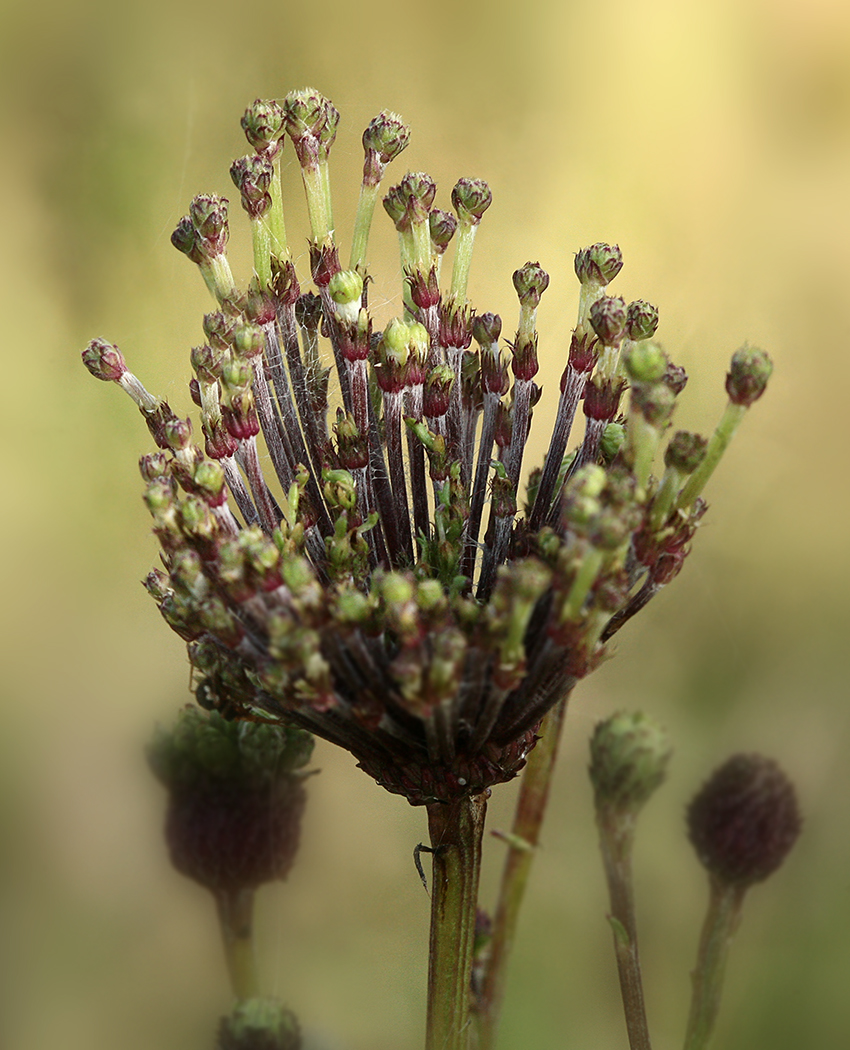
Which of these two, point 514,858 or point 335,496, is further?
point 514,858

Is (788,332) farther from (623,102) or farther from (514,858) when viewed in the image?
(514,858)

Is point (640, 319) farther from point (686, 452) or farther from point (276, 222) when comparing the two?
point (276, 222)

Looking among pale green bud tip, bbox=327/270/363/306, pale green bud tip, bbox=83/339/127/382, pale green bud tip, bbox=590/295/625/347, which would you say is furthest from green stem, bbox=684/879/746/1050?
pale green bud tip, bbox=83/339/127/382

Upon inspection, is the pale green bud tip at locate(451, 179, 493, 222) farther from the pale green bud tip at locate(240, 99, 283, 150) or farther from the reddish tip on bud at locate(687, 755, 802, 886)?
the reddish tip on bud at locate(687, 755, 802, 886)

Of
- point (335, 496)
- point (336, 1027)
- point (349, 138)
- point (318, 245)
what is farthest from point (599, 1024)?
point (349, 138)

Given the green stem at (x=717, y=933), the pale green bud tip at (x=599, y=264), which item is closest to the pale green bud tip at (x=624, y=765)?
the green stem at (x=717, y=933)

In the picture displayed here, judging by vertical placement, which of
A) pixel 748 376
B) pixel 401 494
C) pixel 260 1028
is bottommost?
pixel 260 1028

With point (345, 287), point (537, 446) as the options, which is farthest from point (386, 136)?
point (537, 446)
